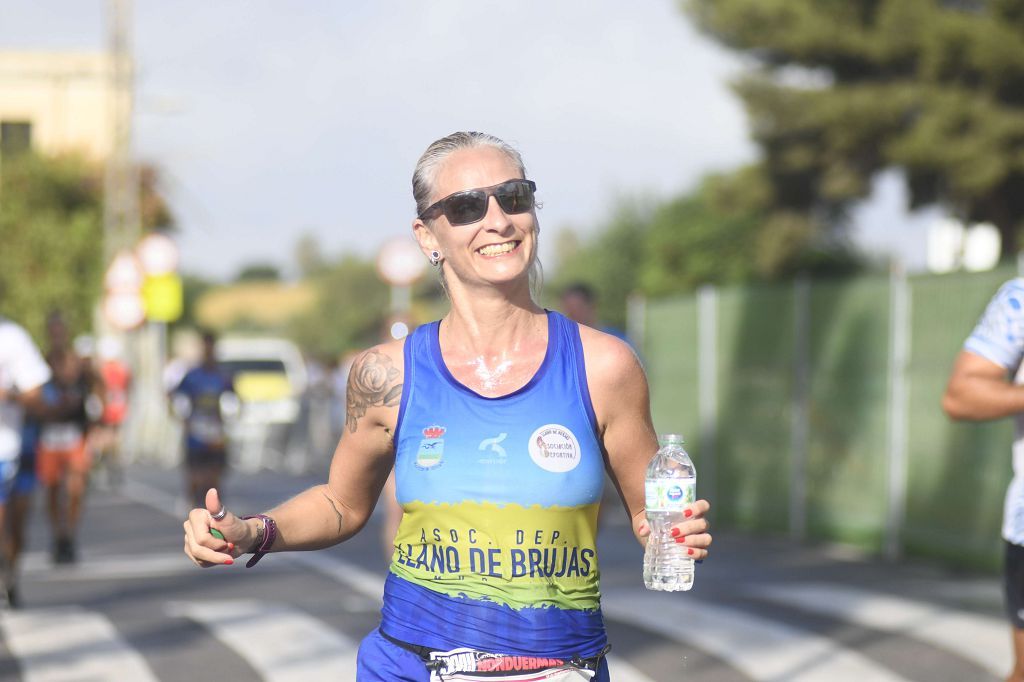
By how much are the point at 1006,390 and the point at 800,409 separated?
11052 millimetres

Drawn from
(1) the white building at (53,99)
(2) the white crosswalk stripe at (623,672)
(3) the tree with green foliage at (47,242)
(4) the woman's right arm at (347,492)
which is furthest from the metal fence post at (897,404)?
(1) the white building at (53,99)

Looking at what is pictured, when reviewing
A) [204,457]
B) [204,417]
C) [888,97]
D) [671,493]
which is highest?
[888,97]

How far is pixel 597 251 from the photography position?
94625 millimetres

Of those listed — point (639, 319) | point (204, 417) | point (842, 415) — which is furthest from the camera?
point (639, 319)

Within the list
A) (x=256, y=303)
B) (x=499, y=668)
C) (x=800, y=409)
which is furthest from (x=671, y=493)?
(x=256, y=303)

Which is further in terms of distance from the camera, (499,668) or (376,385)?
(376,385)

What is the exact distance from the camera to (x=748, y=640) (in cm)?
934

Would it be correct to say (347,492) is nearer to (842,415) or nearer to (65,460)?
(65,460)

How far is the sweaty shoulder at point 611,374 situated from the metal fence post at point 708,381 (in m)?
14.1

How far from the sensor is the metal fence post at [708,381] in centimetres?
1807

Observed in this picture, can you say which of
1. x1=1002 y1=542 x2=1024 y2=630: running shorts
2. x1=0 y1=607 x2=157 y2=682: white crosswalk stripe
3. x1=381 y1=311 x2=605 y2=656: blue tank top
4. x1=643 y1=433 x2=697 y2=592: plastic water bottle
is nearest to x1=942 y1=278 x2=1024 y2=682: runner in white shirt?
x1=1002 y1=542 x2=1024 y2=630: running shorts

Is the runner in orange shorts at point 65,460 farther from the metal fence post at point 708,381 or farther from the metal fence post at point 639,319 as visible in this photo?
the metal fence post at point 639,319

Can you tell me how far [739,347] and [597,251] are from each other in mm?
77358

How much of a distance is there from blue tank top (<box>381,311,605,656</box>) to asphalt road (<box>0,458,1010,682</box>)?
4.47 m
